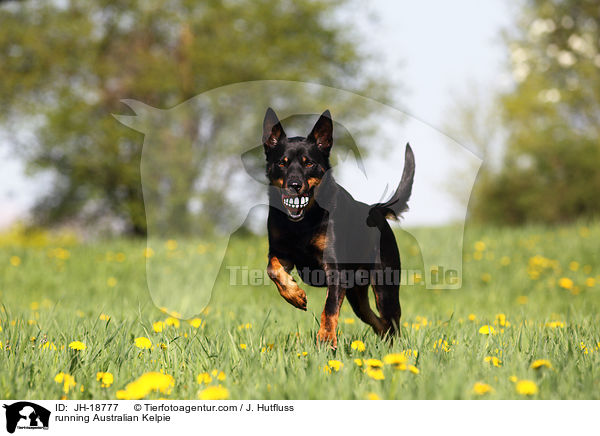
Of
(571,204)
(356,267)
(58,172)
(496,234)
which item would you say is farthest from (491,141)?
(356,267)

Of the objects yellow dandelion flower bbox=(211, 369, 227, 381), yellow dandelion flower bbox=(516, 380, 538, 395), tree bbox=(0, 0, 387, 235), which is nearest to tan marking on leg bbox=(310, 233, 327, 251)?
yellow dandelion flower bbox=(211, 369, 227, 381)

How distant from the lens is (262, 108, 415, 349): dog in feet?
8.71

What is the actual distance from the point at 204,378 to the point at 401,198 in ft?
4.90

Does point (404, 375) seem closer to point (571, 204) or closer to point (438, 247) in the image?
point (438, 247)

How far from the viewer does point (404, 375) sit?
280 centimetres

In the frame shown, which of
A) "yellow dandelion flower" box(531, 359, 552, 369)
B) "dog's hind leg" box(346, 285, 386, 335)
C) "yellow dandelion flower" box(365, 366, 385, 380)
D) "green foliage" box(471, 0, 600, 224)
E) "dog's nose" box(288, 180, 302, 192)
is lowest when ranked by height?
"yellow dandelion flower" box(365, 366, 385, 380)

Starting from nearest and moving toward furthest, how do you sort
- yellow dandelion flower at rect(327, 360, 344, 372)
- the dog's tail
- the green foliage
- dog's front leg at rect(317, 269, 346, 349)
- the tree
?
dog's front leg at rect(317, 269, 346, 349), yellow dandelion flower at rect(327, 360, 344, 372), the dog's tail, the tree, the green foliage

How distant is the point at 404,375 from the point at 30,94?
58.7ft

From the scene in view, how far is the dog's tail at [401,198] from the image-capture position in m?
3.01

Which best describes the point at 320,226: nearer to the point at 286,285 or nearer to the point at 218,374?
the point at 286,285

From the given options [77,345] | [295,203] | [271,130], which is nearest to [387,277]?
[295,203]

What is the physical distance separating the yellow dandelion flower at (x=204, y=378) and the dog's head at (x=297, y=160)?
972 millimetres

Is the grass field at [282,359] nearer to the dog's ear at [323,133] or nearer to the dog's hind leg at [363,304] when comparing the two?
the dog's hind leg at [363,304]
